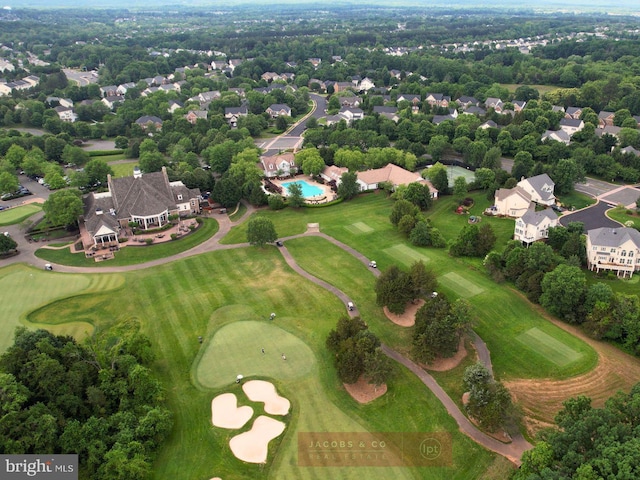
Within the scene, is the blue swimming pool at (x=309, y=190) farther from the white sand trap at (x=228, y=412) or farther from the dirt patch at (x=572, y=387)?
the dirt patch at (x=572, y=387)

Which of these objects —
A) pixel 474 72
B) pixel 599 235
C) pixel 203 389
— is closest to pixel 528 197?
pixel 599 235

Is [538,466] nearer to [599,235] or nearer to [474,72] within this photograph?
[599,235]

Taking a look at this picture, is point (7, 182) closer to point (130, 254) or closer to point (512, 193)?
point (130, 254)

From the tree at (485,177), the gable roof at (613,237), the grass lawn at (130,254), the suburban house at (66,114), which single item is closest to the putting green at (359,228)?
the grass lawn at (130,254)

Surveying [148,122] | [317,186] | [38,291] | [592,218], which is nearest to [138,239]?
[38,291]

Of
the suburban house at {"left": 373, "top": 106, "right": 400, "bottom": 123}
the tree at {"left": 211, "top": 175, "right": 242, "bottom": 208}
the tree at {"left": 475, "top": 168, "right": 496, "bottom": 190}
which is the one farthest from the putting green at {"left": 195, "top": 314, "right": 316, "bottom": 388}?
the suburban house at {"left": 373, "top": 106, "right": 400, "bottom": 123}
